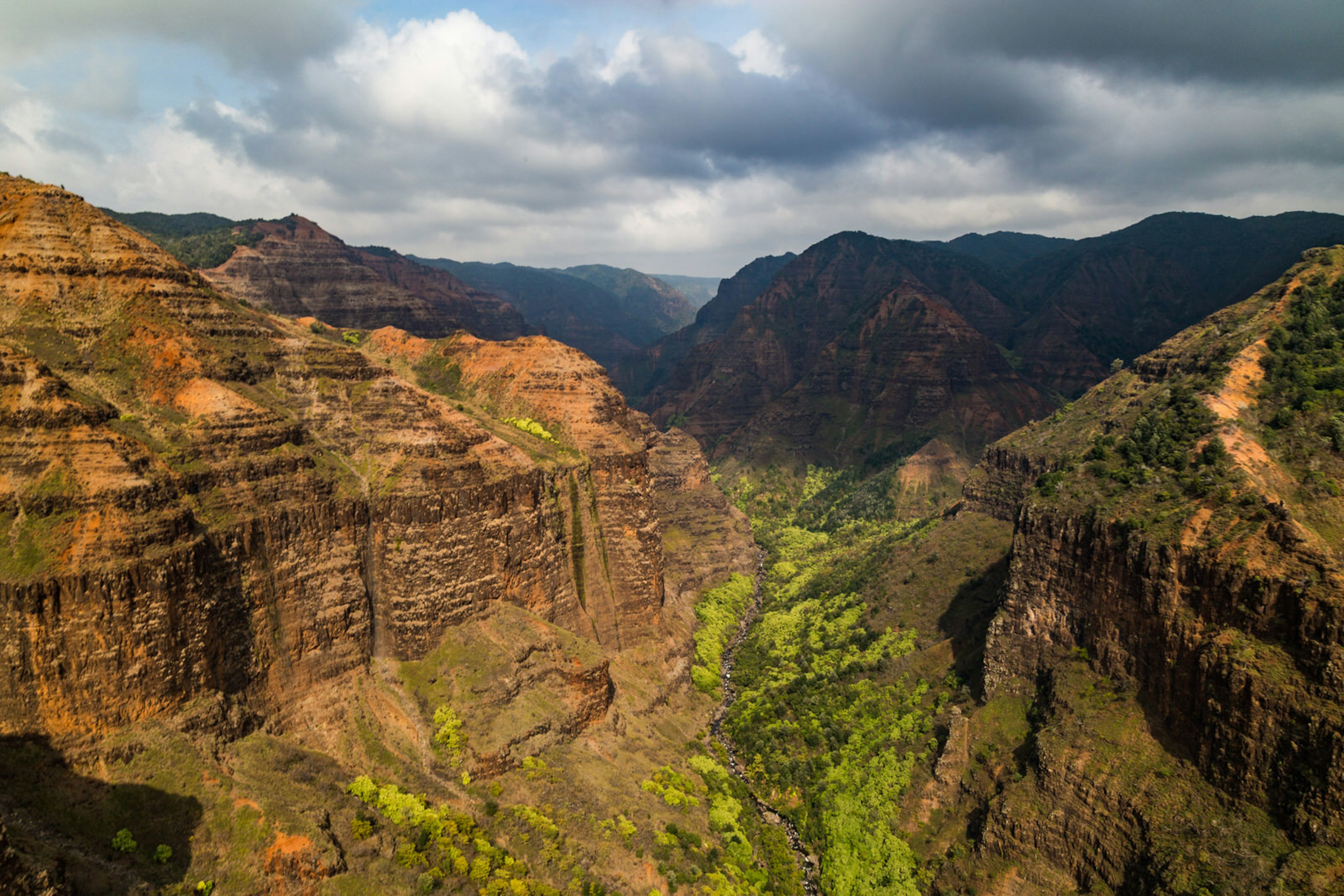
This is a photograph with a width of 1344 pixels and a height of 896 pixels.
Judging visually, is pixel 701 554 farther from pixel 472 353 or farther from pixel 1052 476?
pixel 1052 476

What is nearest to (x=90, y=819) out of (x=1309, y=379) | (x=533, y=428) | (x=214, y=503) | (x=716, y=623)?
(x=214, y=503)

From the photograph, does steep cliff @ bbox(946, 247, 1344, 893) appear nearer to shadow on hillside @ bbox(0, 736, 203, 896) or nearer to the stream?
the stream

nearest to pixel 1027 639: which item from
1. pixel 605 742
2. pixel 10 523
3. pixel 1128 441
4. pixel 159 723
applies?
pixel 1128 441

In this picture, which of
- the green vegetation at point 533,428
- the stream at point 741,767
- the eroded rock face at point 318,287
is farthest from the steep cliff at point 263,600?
the eroded rock face at point 318,287

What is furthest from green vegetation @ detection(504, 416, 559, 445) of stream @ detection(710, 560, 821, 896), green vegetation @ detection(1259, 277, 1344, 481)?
green vegetation @ detection(1259, 277, 1344, 481)

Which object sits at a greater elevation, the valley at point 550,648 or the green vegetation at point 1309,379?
the green vegetation at point 1309,379

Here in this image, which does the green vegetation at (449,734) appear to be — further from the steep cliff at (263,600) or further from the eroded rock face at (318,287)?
the eroded rock face at (318,287)
